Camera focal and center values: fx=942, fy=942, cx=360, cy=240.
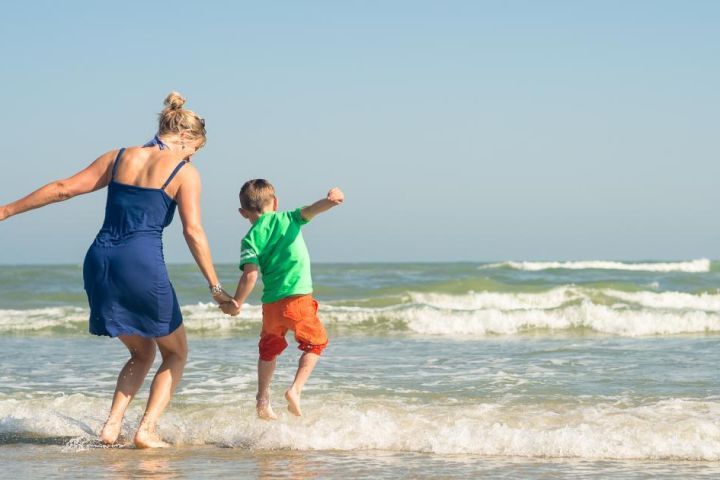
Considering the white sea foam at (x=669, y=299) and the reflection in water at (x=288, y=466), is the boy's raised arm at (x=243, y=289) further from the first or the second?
the white sea foam at (x=669, y=299)

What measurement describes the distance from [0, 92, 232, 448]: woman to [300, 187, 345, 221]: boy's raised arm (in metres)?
0.67

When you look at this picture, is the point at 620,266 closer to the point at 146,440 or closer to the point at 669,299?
the point at 669,299

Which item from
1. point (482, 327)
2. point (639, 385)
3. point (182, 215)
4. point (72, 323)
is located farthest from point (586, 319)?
point (182, 215)

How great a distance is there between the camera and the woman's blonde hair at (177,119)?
506 cm

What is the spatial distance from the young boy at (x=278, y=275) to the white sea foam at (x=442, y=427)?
32cm

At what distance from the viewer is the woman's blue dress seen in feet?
15.9

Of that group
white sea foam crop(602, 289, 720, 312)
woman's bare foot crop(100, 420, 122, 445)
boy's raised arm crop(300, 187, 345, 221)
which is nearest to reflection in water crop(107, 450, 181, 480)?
woman's bare foot crop(100, 420, 122, 445)

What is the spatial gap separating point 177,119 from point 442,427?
2.31 m

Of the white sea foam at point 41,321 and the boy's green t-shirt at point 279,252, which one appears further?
the white sea foam at point 41,321

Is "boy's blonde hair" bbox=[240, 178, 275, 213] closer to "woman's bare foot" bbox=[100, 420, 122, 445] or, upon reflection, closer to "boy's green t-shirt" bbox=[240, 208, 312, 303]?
"boy's green t-shirt" bbox=[240, 208, 312, 303]

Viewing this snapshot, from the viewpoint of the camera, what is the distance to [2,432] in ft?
19.9

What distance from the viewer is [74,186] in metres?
4.96

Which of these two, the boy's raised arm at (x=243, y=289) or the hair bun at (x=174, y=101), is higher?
the hair bun at (x=174, y=101)

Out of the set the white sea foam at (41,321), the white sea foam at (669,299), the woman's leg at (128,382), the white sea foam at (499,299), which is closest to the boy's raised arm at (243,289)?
the woman's leg at (128,382)
